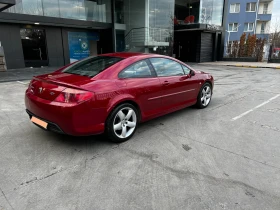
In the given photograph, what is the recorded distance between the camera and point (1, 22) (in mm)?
12430

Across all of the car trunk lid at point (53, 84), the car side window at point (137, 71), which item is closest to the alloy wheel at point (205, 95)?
the car side window at point (137, 71)

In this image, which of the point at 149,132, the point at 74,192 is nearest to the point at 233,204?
the point at 74,192

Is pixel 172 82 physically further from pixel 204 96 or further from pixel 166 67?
pixel 204 96

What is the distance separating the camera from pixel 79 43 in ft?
53.7

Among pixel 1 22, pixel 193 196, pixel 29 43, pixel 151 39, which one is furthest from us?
pixel 151 39

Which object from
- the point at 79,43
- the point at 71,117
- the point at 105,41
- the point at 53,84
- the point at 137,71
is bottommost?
the point at 71,117

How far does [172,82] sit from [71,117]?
228cm

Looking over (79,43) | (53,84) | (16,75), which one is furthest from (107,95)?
(79,43)

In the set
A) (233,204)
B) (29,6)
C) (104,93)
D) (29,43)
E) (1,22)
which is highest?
(29,6)

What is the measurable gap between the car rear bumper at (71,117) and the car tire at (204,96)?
3068 millimetres

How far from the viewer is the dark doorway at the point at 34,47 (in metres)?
13.8

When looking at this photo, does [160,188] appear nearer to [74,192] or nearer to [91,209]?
[91,209]

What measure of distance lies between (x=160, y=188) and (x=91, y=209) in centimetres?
82

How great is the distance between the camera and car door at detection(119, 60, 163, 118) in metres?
3.74
